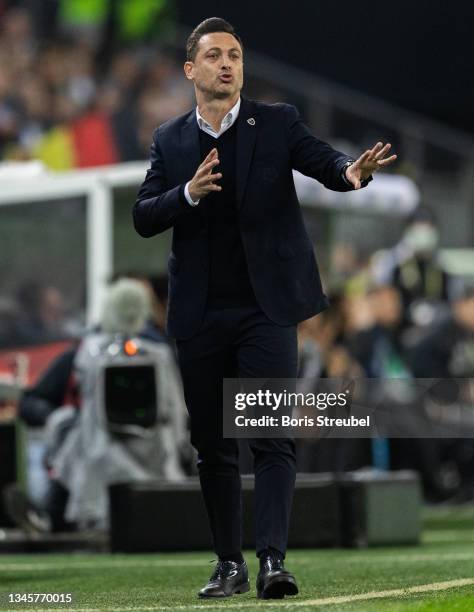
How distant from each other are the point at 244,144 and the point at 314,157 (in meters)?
0.24

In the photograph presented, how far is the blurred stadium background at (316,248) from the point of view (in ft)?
29.4

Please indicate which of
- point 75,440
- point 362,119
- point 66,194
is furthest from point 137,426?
point 362,119

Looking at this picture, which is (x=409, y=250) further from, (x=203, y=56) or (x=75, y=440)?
(x=203, y=56)

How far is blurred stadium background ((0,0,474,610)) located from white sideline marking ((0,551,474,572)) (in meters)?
0.03

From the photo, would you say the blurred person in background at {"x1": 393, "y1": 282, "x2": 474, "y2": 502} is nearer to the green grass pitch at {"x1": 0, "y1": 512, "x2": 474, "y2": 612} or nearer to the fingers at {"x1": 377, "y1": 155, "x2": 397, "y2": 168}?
the green grass pitch at {"x1": 0, "y1": 512, "x2": 474, "y2": 612}

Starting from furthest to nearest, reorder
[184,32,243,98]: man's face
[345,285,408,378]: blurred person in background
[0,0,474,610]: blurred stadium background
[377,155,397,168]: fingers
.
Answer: [345,285,408,378]: blurred person in background → [0,0,474,610]: blurred stadium background → [184,32,243,98]: man's face → [377,155,397,168]: fingers

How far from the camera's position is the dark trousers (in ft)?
17.9

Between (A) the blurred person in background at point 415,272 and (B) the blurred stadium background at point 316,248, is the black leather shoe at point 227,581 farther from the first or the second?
(A) the blurred person in background at point 415,272

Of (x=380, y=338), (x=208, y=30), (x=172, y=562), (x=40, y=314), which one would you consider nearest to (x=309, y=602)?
(x=208, y=30)

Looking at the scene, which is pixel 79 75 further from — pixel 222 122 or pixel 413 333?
pixel 222 122

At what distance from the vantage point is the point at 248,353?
18.1ft

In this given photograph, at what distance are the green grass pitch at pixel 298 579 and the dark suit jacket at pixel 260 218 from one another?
920mm

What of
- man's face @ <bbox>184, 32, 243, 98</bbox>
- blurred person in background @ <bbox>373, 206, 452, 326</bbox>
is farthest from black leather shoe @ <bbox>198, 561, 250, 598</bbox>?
blurred person in background @ <bbox>373, 206, 452, 326</bbox>

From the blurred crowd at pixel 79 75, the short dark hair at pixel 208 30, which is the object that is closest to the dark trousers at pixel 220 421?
the short dark hair at pixel 208 30
